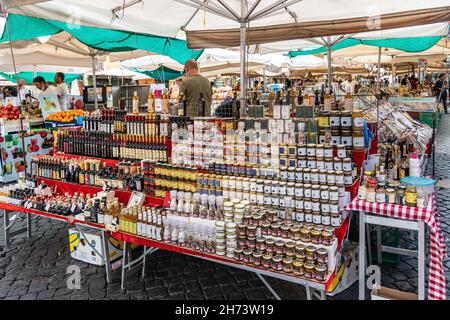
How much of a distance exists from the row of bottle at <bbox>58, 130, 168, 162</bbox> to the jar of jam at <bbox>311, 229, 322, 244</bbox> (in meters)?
1.93

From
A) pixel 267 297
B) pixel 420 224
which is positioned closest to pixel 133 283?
pixel 267 297

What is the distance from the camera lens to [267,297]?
351 centimetres

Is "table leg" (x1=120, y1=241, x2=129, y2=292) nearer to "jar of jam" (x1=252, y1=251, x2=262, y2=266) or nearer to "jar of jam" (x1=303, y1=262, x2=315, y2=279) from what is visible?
"jar of jam" (x1=252, y1=251, x2=262, y2=266)

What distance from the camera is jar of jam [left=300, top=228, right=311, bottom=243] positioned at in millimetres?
2900

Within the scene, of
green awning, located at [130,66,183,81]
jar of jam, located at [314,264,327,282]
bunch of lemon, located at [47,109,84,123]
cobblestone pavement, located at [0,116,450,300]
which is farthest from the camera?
green awning, located at [130,66,183,81]

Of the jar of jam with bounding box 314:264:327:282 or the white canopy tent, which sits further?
the white canopy tent

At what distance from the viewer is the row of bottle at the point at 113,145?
419 cm

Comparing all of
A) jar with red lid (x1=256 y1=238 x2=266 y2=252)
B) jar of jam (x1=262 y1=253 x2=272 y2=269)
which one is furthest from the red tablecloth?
jar of jam (x1=262 y1=253 x2=272 y2=269)

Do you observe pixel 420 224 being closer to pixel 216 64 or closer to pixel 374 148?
pixel 374 148

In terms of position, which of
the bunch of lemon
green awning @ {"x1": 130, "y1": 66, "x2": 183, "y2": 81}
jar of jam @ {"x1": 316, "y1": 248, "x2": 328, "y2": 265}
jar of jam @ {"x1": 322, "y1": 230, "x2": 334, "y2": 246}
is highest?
green awning @ {"x1": 130, "y1": 66, "x2": 183, "y2": 81}

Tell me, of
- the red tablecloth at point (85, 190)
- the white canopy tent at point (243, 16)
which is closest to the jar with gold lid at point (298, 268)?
the red tablecloth at point (85, 190)

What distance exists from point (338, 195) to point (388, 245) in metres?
1.60

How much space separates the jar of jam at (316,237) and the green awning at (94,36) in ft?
12.5
